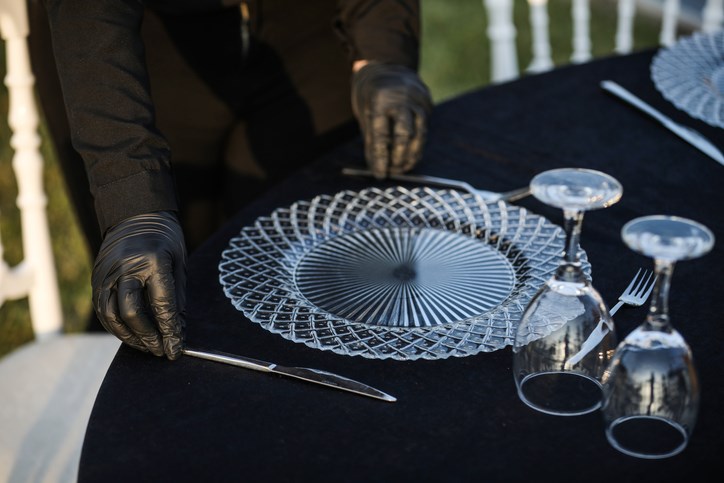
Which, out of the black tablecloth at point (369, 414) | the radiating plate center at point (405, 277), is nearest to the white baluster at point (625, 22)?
the black tablecloth at point (369, 414)

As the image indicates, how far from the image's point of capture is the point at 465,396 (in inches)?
34.6

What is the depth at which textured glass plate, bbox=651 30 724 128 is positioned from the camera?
147 cm

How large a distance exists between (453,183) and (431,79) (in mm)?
2872

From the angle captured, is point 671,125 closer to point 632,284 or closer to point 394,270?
point 632,284

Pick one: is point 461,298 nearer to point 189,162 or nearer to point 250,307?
point 250,307

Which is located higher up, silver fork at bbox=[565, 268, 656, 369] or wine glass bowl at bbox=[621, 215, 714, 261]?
wine glass bowl at bbox=[621, 215, 714, 261]

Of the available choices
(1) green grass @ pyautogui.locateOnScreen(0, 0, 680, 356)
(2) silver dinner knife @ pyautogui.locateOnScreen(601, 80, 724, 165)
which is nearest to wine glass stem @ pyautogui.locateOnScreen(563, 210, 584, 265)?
(2) silver dinner knife @ pyautogui.locateOnScreen(601, 80, 724, 165)

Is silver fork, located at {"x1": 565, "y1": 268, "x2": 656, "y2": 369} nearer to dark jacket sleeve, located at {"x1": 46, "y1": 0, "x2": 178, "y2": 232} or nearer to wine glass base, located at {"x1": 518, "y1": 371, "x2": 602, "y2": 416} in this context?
wine glass base, located at {"x1": 518, "y1": 371, "x2": 602, "y2": 416}

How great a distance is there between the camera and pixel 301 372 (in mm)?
904

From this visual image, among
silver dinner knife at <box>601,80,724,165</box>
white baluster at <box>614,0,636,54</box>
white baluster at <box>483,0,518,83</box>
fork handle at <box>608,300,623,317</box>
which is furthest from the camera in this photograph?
white baluster at <box>614,0,636,54</box>

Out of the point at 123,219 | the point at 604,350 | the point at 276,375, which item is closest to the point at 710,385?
the point at 604,350

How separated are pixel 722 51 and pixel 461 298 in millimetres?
912

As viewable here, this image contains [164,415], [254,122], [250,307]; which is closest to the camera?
[164,415]

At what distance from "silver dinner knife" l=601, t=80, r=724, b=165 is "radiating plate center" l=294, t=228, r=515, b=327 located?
447 mm
